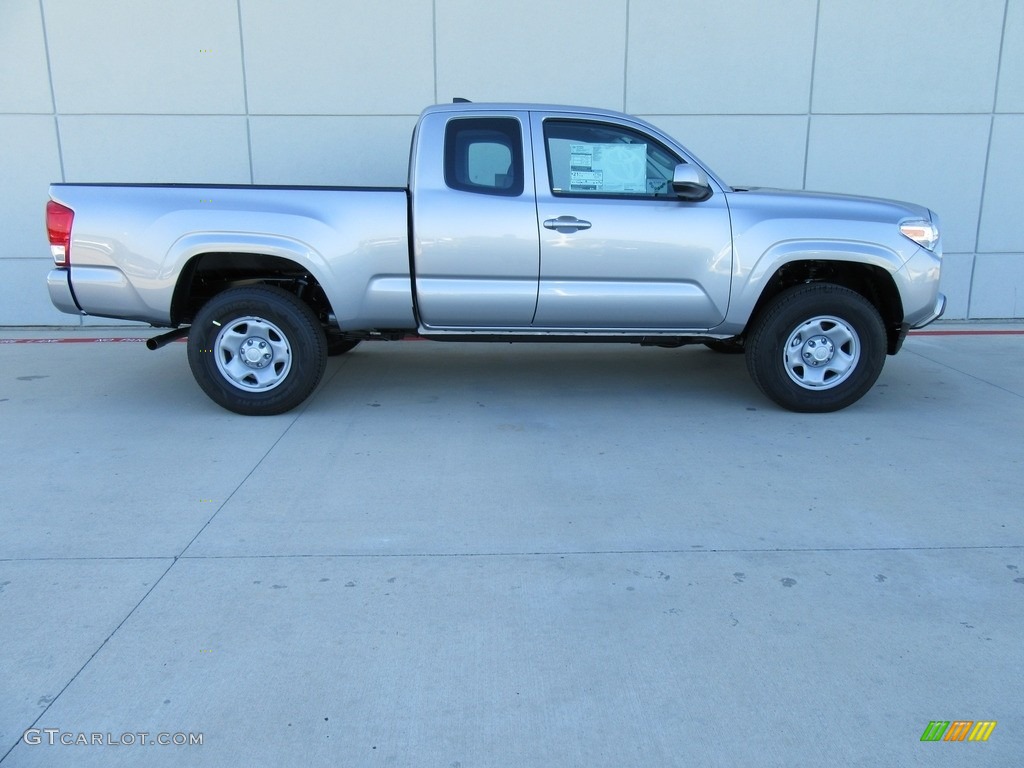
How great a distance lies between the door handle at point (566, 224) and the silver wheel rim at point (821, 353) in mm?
1623

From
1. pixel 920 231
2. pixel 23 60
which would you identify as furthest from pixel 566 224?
pixel 23 60

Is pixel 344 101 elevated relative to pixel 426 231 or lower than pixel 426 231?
elevated

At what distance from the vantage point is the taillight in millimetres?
5254

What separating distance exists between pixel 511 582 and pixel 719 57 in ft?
22.3

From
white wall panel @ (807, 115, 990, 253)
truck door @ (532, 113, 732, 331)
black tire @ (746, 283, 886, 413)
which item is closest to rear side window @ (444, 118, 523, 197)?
truck door @ (532, 113, 732, 331)

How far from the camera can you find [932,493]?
4.38 meters

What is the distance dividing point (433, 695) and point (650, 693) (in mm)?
733

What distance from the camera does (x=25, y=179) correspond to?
8516mm

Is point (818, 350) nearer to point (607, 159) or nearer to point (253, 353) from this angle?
point (607, 159)

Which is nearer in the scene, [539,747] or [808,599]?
[539,747]

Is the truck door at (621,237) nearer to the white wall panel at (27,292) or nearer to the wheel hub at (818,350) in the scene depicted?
the wheel hub at (818,350)

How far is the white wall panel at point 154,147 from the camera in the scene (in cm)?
843

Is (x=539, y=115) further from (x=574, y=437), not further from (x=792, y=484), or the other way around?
(x=792, y=484)

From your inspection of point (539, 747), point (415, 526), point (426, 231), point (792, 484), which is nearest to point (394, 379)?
point (426, 231)
